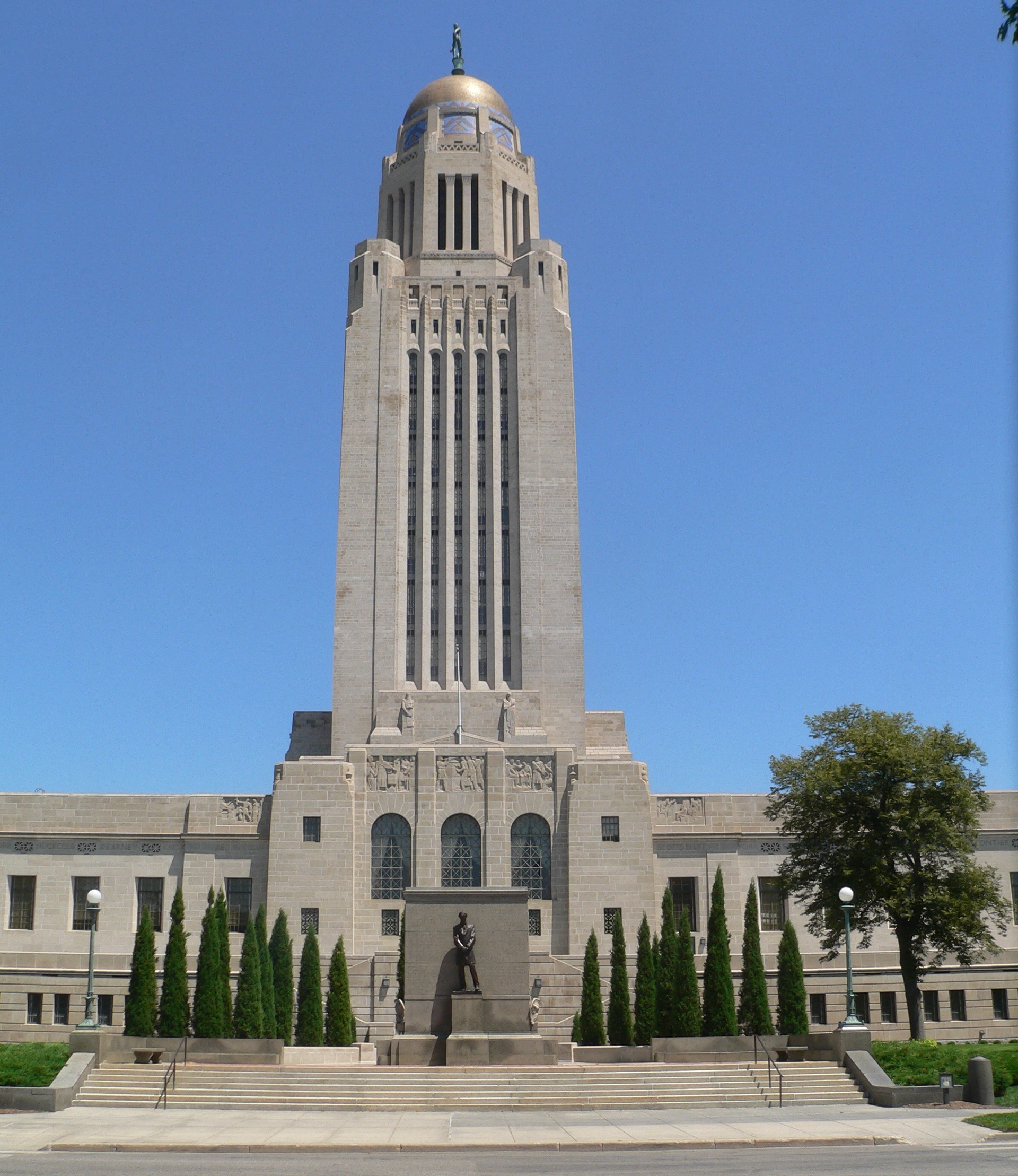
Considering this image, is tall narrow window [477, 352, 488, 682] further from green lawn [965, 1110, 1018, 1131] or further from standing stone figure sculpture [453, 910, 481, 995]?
green lawn [965, 1110, 1018, 1131]

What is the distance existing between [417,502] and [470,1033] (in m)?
36.1

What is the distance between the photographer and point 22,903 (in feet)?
182

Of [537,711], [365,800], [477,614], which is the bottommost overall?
[365,800]

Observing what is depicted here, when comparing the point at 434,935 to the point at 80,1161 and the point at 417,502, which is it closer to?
the point at 80,1161

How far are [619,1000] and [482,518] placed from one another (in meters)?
28.4

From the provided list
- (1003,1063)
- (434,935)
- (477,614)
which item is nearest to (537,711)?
(477,614)

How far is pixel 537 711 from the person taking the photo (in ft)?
201

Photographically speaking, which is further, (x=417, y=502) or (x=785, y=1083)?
(x=417, y=502)

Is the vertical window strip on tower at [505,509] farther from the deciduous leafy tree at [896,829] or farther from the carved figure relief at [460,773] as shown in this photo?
the deciduous leafy tree at [896,829]

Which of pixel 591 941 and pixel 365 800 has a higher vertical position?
pixel 365 800

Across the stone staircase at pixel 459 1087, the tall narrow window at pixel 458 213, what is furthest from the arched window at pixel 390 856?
the tall narrow window at pixel 458 213

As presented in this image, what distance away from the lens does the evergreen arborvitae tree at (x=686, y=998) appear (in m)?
39.2

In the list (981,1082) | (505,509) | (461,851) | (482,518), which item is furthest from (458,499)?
(981,1082)

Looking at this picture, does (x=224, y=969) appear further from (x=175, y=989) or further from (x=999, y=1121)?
(x=999, y=1121)
